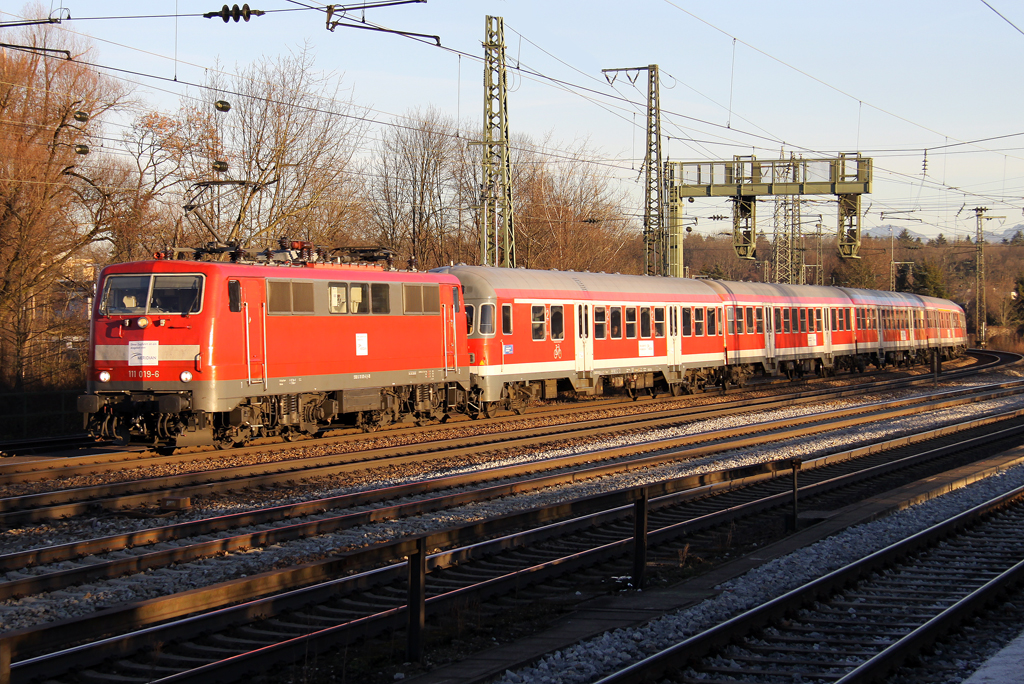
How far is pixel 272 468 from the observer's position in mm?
14820

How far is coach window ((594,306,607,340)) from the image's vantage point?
25.4 meters

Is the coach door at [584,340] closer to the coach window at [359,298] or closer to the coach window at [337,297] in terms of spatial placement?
the coach window at [359,298]

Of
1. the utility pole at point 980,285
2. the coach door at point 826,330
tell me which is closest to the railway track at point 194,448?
the coach door at point 826,330

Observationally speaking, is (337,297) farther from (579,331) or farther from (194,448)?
(579,331)

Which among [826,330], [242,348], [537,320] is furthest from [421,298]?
[826,330]

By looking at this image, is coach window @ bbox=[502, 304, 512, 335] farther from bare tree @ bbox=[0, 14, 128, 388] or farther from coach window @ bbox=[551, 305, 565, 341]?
bare tree @ bbox=[0, 14, 128, 388]

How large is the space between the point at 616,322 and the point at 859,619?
18635 mm

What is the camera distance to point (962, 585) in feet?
28.6

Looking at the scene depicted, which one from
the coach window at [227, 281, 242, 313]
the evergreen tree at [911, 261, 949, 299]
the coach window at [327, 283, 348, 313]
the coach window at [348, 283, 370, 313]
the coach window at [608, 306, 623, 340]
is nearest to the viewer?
the coach window at [227, 281, 242, 313]

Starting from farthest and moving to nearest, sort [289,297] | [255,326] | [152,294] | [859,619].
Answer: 1. [289,297]
2. [255,326]
3. [152,294]
4. [859,619]

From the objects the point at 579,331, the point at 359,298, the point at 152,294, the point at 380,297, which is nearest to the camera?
the point at 152,294

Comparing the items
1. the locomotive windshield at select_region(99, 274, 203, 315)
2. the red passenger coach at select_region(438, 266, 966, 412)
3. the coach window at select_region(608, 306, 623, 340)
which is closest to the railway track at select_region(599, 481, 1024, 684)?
the locomotive windshield at select_region(99, 274, 203, 315)

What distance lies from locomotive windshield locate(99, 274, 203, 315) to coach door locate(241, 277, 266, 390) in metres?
0.87

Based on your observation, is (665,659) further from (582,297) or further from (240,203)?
(240,203)
